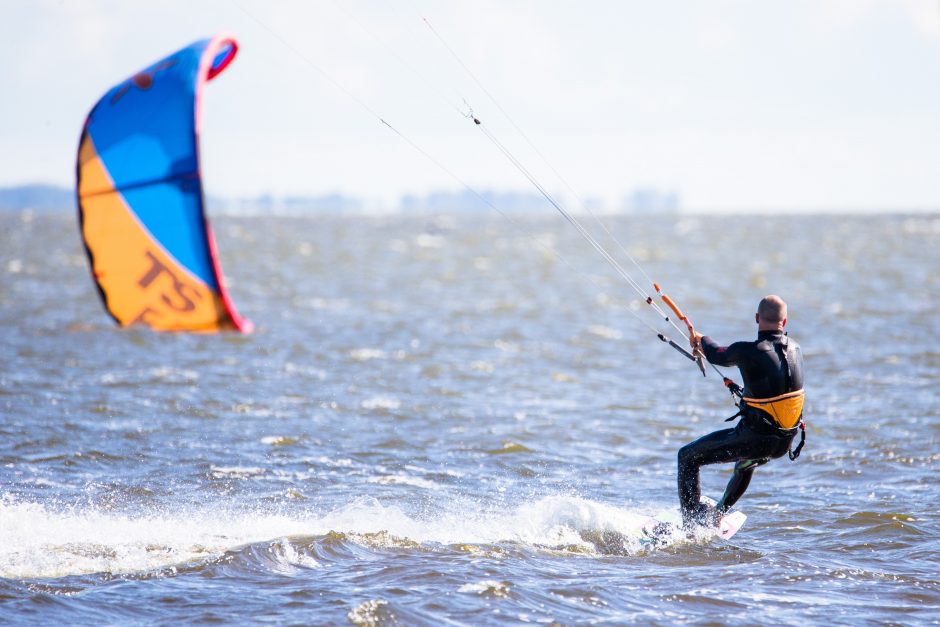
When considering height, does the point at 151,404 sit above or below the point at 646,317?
below

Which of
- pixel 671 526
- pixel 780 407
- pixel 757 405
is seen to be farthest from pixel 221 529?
pixel 780 407

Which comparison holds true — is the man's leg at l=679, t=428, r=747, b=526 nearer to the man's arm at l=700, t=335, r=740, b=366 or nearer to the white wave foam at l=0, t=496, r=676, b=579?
the white wave foam at l=0, t=496, r=676, b=579

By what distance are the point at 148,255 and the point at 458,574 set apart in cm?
320

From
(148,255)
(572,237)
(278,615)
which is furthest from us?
(572,237)

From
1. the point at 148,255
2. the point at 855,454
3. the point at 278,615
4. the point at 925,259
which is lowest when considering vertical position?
the point at 278,615

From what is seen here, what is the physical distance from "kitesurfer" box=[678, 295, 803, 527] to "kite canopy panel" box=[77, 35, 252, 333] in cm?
304

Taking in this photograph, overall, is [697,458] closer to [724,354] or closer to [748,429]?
[748,429]

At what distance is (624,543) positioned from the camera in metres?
7.46

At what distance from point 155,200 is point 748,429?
428 cm

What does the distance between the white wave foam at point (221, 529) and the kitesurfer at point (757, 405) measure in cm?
58

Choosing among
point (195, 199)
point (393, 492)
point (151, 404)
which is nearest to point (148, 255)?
point (195, 199)

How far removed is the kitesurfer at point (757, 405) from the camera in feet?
23.1

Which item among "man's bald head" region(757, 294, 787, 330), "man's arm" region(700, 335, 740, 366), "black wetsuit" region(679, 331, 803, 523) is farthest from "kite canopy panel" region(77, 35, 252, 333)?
"man's bald head" region(757, 294, 787, 330)

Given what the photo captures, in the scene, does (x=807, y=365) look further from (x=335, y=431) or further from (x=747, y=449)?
(x=747, y=449)
